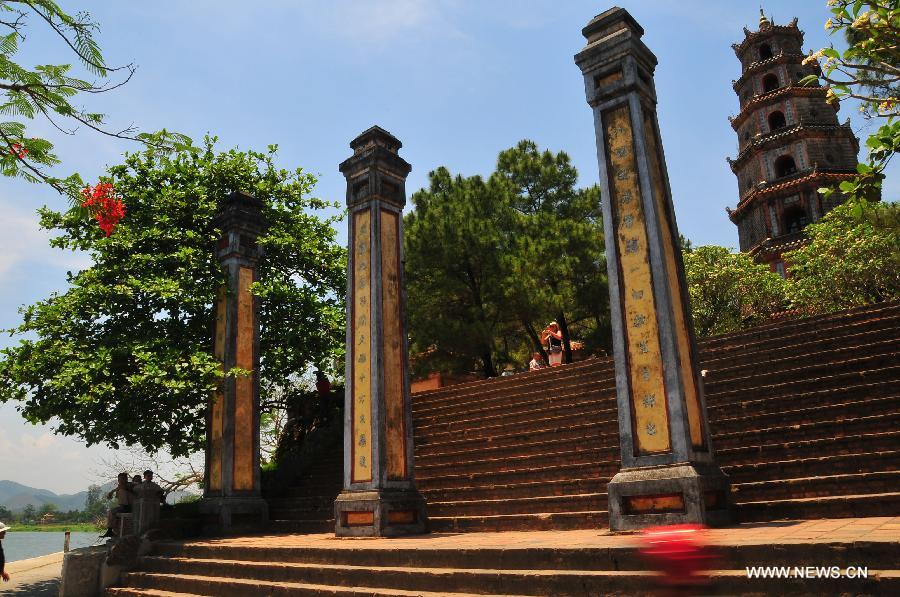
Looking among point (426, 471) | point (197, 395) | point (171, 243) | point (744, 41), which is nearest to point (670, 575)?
point (426, 471)

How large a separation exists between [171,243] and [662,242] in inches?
353

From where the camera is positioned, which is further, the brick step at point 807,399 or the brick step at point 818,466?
the brick step at point 807,399

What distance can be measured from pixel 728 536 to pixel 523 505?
3270mm

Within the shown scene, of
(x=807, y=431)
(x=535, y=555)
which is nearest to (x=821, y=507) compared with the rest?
(x=807, y=431)

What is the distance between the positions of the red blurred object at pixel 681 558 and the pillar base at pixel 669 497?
3375 millimetres

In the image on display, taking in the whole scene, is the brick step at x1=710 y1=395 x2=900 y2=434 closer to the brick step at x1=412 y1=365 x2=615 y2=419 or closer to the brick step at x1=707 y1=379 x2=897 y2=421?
the brick step at x1=707 y1=379 x2=897 y2=421

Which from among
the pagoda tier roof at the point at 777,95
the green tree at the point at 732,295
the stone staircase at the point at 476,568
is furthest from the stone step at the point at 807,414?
the pagoda tier roof at the point at 777,95

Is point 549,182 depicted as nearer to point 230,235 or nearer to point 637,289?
→ point 230,235

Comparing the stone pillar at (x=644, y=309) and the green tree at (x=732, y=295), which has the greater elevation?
the green tree at (x=732, y=295)

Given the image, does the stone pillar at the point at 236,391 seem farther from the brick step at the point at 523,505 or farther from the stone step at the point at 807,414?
the stone step at the point at 807,414

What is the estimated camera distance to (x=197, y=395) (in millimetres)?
10297

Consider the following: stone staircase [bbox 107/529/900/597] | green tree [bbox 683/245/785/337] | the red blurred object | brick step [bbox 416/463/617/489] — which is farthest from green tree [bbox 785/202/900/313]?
the red blurred object

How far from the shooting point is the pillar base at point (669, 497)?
5691 mm

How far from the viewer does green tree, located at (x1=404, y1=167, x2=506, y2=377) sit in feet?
61.3
